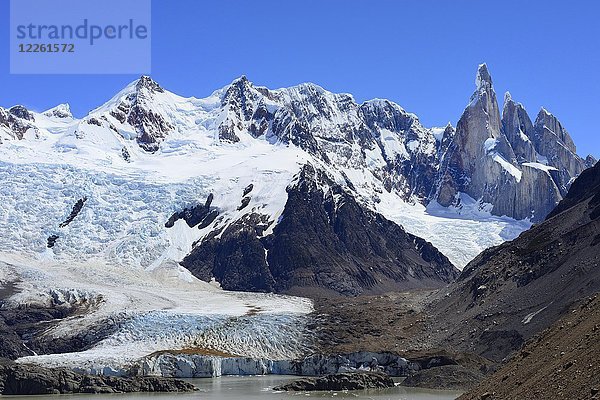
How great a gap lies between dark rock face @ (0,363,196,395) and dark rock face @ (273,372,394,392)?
34.9ft

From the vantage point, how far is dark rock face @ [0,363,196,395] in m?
78.5

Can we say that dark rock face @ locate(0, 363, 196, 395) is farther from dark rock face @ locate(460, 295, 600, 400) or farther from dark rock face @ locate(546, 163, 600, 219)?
dark rock face @ locate(546, 163, 600, 219)

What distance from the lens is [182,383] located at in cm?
8544

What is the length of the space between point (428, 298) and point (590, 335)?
116058mm

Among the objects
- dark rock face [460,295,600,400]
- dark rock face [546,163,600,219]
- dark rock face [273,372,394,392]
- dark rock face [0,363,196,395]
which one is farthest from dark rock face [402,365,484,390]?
dark rock face [546,163,600,219]

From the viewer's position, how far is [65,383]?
80.7 m

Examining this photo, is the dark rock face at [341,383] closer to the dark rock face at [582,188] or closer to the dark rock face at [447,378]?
the dark rock face at [447,378]

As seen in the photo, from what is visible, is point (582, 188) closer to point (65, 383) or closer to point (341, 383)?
point (341, 383)

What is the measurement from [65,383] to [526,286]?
57.9m

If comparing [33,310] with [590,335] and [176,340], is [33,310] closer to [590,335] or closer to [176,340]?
[176,340]

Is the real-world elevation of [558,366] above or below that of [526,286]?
below

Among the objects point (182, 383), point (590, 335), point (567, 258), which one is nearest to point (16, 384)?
point (182, 383)

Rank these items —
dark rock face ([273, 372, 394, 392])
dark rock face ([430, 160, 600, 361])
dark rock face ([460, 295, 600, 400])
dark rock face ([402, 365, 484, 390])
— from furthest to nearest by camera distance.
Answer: dark rock face ([430, 160, 600, 361]) → dark rock face ([273, 372, 394, 392]) → dark rock face ([402, 365, 484, 390]) → dark rock face ([460, 295, 600, 400])

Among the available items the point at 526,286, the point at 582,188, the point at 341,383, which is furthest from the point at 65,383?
the point at 582,188
